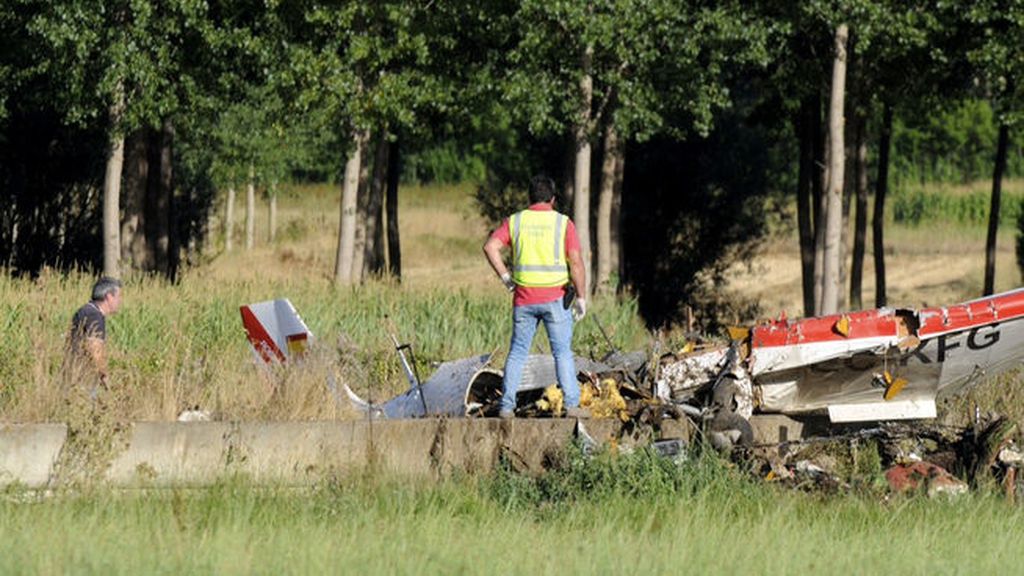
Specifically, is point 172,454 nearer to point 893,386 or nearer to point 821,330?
point 821,330

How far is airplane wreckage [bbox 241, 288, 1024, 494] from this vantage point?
15023 mm

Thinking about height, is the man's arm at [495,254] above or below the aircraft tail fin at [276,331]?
above

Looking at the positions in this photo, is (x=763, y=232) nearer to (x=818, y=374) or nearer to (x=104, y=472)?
A: (x=818, y=374)

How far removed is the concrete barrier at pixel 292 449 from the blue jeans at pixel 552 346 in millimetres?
1007

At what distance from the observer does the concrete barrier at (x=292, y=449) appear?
40.7 ft

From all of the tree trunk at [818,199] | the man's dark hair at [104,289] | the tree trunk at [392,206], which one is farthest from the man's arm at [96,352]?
the tree trunk at [392,206]

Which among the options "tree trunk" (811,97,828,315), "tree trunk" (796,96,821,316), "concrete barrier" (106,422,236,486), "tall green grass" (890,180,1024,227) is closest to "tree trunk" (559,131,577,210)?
"tree trunk" (811,97,828,315)

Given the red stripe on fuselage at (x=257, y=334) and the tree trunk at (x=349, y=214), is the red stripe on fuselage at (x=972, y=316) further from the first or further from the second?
the tree trunk at (x=349, y=214)

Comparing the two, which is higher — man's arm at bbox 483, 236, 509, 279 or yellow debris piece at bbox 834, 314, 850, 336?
man's arm at bbox 483, 236, 509, 279

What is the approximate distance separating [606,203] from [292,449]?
69.8 ft

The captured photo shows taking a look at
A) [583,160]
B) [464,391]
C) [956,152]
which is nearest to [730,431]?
[464,391]

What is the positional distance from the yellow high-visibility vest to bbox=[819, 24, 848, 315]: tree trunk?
56.4 ft

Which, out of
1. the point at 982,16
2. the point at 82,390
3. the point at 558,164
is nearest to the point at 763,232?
the point at 558,164

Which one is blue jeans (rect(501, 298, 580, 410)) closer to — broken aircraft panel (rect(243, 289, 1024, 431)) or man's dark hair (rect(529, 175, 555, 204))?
broken aircraft panel (rect(243, 289, 1024, 431))
